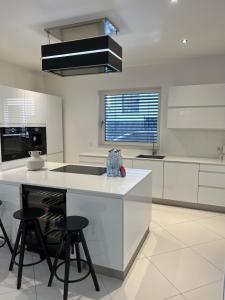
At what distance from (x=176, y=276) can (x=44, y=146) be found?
338cm

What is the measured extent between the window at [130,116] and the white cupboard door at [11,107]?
1.66 meters

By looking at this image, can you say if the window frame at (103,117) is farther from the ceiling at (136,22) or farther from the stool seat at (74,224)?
the stool seat at (74,224)

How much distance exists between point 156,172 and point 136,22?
2.36 meters

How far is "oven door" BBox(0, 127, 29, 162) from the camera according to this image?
150 inches

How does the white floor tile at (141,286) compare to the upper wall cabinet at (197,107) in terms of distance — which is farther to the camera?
the upper wall cabinet at (197,107)

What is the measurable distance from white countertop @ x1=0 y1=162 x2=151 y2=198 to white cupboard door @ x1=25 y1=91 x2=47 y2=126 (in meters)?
1.65

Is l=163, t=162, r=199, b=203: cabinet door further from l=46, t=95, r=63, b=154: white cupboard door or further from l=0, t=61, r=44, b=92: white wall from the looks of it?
l=0, t=61, r=44, b=92: white wall

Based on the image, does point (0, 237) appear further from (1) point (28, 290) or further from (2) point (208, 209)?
(2) point (208, 209)

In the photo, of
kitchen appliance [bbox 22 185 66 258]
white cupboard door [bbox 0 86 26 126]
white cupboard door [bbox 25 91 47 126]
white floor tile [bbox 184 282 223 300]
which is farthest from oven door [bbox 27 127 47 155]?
white floor tile [bbox 184 282 223 300]

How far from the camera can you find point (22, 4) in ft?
7.43

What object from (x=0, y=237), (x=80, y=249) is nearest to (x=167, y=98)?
(x=80, y=249)

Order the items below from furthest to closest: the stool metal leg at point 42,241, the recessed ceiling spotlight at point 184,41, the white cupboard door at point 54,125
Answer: the white cupboard door at point 54,125
the recessed ceiling spotlight at point 184,41
the stool metal leg at point 42,241

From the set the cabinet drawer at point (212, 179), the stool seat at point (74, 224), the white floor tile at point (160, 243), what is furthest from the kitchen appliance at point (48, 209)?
the cabinet drawer at point (212, 179)

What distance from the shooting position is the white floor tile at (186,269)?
2150 mm
